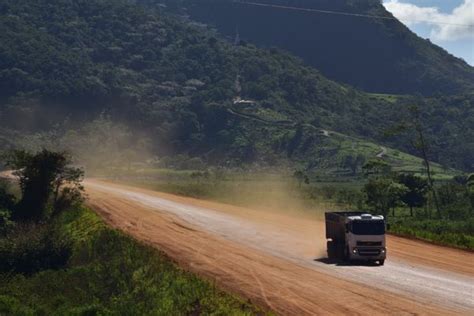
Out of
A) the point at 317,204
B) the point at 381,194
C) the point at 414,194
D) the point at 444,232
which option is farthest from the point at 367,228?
the point at 414,194

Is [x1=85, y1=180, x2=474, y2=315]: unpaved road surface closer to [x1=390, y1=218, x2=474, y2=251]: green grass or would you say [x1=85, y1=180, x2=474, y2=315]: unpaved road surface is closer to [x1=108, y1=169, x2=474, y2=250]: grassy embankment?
[x1=390, y1=218, x2=474, y2=251]: green grass

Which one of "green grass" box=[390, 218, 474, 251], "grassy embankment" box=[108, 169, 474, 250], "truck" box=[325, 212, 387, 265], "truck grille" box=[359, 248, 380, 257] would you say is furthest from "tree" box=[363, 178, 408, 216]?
"truck grille" box=[359, 248, 380, 257]

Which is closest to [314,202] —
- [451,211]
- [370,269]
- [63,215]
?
[451,211]

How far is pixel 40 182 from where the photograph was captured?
50.1m

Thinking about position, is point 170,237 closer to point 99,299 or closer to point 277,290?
point 99,299

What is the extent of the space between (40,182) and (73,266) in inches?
575

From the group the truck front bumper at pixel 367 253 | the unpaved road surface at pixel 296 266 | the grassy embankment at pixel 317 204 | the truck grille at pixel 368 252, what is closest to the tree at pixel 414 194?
the grassy embankment at pixel 317 204

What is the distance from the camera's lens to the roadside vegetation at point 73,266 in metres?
25.4

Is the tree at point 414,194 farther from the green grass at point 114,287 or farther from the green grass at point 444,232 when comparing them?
the green grass at point 114,287

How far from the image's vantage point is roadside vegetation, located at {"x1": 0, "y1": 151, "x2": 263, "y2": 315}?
Answer: 25.4 metres

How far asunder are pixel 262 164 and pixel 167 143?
35906 mm

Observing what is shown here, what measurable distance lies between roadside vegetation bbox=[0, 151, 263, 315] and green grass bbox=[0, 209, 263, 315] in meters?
0.04

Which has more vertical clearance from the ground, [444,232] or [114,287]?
[444,232]

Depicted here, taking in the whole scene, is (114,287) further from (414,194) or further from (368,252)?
(414,194)
